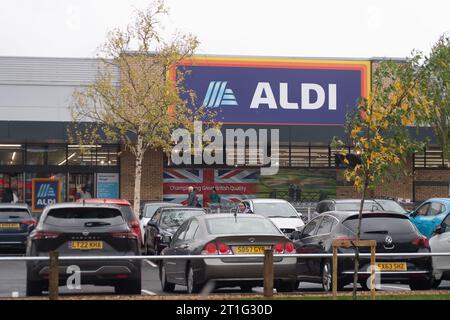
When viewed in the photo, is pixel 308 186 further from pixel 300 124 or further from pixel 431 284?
pixel 431 284

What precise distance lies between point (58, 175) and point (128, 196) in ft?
9.72

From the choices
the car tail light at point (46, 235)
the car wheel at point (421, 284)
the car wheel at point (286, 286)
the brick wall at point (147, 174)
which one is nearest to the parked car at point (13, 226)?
the car tail light at point (46, 235)

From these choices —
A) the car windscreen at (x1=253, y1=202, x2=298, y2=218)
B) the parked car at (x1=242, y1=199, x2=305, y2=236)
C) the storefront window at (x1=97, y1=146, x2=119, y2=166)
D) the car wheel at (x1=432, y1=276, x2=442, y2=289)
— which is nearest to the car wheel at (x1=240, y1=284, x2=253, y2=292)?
the car wheel at (x1=432, y1=276, x2=442, y2=289)

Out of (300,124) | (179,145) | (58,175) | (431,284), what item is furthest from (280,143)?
(431,284)

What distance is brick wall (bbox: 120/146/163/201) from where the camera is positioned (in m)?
39.1

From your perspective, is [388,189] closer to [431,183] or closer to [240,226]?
[431,183]

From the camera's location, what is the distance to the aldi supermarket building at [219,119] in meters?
38.2

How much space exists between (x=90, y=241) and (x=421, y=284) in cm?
530

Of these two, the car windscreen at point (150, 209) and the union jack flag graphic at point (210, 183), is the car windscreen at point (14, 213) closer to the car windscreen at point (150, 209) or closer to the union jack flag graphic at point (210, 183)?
the car windscreen at point (150, 209)

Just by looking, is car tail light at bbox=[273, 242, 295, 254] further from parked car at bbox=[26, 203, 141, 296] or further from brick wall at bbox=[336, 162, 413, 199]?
brick wall at bbox=[336, 162, 413, 199]

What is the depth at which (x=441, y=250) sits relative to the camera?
18.0 metres

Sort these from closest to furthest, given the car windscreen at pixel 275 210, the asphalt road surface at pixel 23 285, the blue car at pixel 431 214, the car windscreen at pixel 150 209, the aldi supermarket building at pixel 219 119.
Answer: the asphalt road surface at pixel 23 285
the blue car at pixel 431 214
the car windscreen at pixel 275 210
the car windscreen at pixel 150 209
the aldi supermarket building at pixel 219 119

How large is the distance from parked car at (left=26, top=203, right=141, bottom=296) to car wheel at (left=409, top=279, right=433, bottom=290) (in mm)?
Answer: 4372

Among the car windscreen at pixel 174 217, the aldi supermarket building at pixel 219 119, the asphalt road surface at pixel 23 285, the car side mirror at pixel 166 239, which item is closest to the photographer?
the asphalt road surface at pixel 23 285
